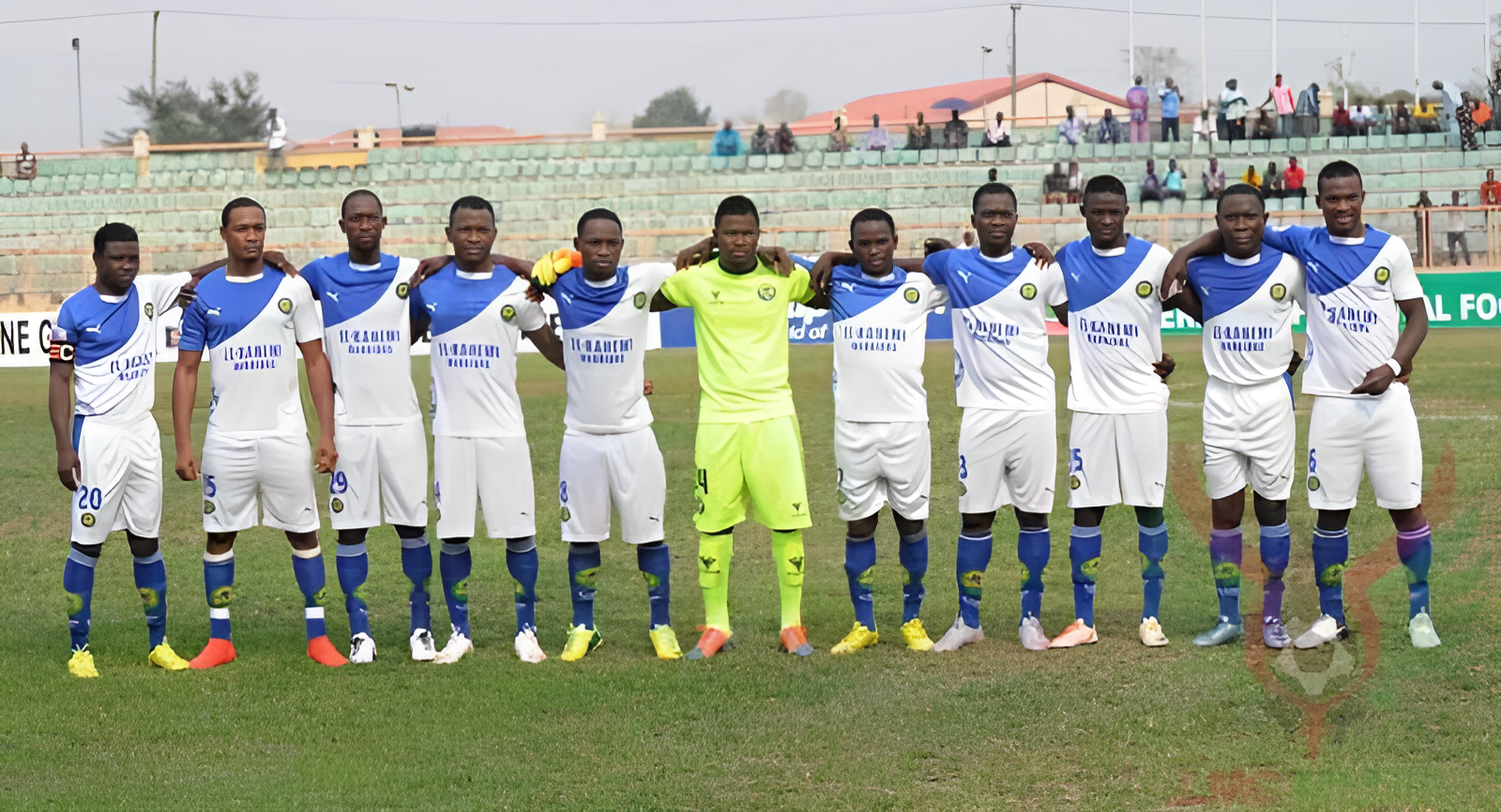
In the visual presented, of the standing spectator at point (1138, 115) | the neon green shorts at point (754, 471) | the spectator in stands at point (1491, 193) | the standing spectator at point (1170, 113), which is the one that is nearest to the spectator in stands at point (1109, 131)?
the standing spectator at point (1138, 115)

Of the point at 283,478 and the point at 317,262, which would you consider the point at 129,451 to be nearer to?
the point at 283,478

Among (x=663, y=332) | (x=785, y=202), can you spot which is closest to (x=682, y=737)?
(x=663, y=332)

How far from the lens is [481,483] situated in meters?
8.30

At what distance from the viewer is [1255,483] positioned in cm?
820

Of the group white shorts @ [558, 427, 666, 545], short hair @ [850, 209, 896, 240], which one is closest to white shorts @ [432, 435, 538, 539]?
white shorts @ [558, 427, 666, 545]

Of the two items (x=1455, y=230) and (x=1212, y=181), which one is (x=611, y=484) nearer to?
(x=1455, y=230)

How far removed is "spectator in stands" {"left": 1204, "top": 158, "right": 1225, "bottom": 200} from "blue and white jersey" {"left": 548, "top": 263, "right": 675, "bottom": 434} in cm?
2610

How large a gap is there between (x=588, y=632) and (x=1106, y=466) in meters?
3.04

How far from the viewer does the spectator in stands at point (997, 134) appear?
118 ft

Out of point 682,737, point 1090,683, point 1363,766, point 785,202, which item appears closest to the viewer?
point 1363,766

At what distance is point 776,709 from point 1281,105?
32032 mm

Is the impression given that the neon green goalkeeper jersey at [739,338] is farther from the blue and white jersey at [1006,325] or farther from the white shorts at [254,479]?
the white shorts at [254,479]

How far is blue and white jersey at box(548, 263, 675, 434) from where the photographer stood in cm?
824

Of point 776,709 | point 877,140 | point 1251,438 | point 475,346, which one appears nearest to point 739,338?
point 475,346
